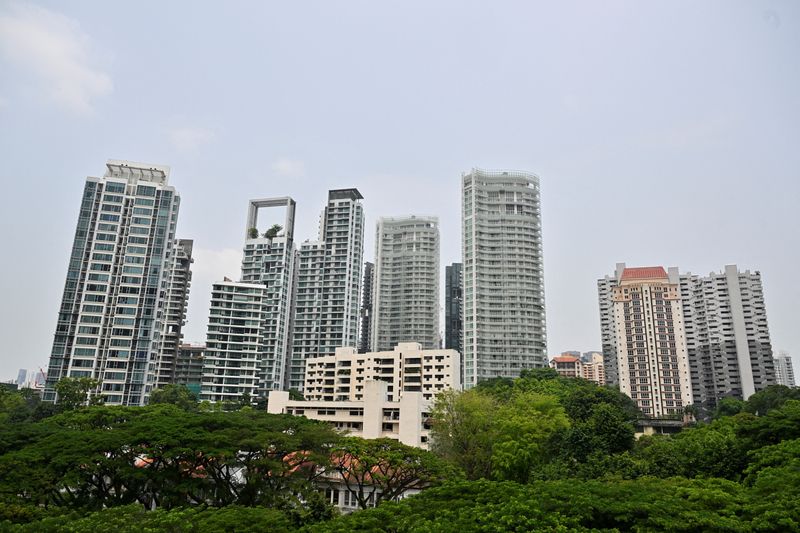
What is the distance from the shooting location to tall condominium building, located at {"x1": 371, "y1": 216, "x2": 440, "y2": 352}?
352 feet

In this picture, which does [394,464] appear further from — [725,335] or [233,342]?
[725,335]

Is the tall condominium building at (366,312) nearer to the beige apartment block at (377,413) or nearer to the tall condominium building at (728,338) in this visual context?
the beige apartment block at (377,413)

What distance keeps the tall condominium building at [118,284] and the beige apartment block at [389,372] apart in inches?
982

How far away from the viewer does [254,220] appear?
107 metres

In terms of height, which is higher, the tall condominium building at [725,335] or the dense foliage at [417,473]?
the tall condominium building at [725,335]

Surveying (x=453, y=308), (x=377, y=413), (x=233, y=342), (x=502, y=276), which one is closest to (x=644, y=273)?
(x=502, y=276)

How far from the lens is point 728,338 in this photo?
111562mm

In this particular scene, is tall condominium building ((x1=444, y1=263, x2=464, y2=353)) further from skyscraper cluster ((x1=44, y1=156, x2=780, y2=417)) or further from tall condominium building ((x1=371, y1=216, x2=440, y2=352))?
tall condominium building ((x1=371, y1=216, x2=440, y2=352))

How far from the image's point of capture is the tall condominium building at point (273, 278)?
9562cm

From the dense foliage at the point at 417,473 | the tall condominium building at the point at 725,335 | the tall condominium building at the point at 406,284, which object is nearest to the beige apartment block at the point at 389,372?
the dense foliage at the point at 417,473

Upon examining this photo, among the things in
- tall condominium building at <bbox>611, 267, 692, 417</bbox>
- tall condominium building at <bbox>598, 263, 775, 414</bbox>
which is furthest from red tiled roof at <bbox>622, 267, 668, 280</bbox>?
tall condominium building at <bbox>598, 263, 775, 414</bbox>

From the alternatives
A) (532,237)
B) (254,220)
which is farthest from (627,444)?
(254,220)

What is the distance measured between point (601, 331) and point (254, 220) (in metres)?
92.5

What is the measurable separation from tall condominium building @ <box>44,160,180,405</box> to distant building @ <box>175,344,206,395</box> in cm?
3100
